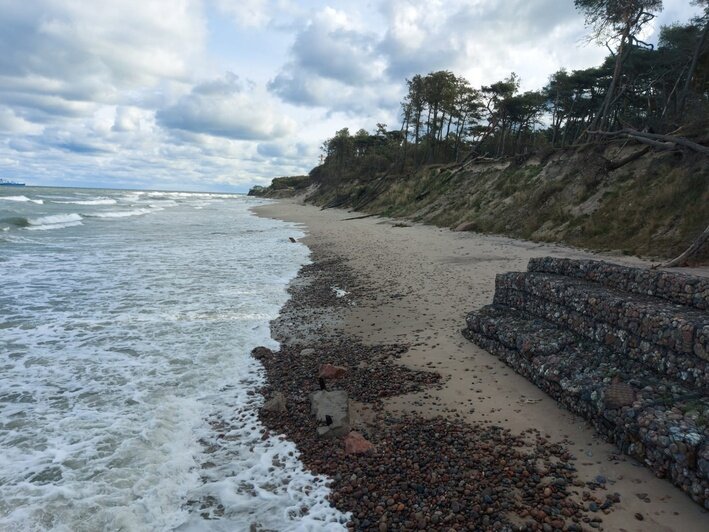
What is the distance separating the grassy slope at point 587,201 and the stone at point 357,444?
35.8ft

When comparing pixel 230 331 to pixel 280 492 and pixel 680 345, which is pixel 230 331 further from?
pixel 680 345

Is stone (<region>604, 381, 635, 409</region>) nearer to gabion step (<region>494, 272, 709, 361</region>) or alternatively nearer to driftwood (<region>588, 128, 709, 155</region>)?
gabion step (<region>494, 272, 709, 361</region>)

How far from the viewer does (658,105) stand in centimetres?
2975

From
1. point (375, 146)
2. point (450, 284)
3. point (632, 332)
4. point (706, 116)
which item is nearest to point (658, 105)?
point (706, 116)

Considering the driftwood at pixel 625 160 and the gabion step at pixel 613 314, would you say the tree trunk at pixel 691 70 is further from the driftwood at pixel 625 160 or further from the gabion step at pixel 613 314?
the gabion step at pixel 613 314

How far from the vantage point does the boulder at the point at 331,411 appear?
4.79 m

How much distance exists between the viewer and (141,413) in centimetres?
536

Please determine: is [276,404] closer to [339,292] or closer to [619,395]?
[619,395]

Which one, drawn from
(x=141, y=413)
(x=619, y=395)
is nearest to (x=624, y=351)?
(x=619, y=395)

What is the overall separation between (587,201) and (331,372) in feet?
52.5

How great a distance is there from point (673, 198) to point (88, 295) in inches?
707

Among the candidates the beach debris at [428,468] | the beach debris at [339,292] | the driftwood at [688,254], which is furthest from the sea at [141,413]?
the driftwood at [688,254]

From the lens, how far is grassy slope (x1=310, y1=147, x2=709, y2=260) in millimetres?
13383

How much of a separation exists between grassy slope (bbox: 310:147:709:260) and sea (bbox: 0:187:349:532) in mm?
11781
